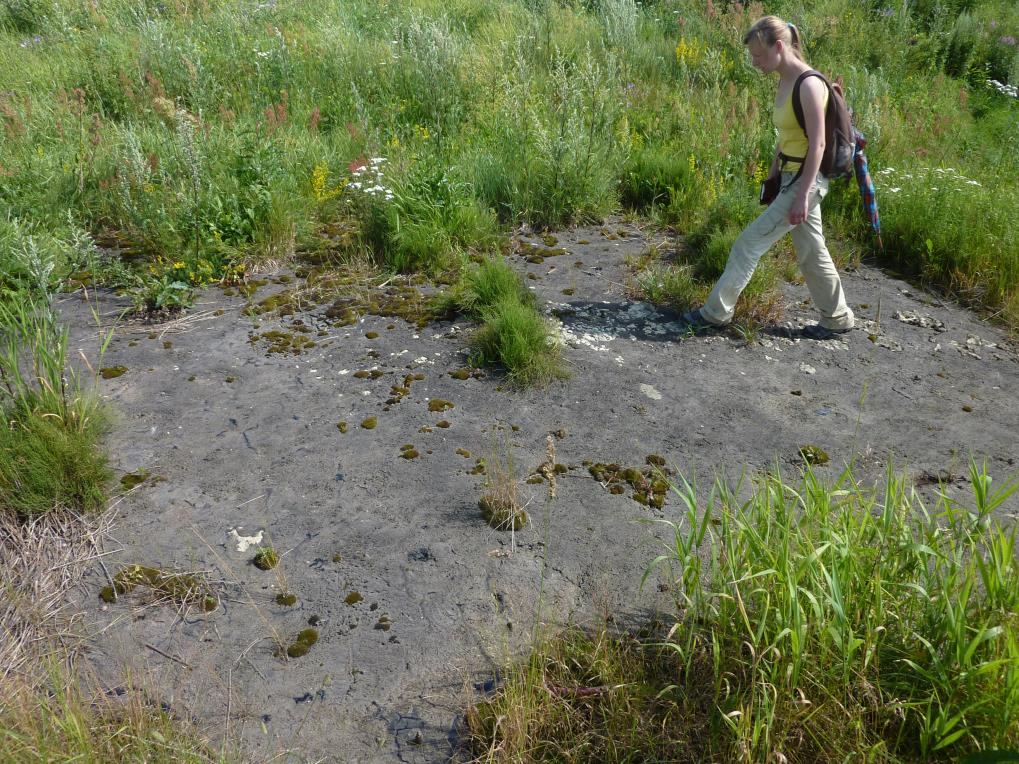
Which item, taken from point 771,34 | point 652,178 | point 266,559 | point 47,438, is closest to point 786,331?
point 771,34

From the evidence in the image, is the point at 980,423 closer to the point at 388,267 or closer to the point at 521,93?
the point at 388,267

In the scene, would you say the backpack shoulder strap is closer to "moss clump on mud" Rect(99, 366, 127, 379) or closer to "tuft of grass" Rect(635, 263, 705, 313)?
"tuft of grass" Rect(635, 263, 705, 313)

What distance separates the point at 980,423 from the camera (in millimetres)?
4336

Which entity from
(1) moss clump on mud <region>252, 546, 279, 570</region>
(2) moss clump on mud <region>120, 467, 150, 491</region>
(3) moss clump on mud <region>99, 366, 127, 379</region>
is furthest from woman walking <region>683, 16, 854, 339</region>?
(3) moss clump on mud <region>99, 366, 127, 379</region>

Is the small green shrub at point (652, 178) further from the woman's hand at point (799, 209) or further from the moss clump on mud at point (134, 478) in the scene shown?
the moss clump on mud at point (134, 478)

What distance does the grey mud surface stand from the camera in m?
2.80

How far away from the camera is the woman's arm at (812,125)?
4426 millimetres

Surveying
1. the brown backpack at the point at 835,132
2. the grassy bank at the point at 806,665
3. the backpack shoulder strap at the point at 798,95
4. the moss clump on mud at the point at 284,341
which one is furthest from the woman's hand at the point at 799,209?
the moss clump on mud at the point at 284,341

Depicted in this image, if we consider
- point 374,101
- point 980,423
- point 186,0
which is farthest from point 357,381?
point 186,0

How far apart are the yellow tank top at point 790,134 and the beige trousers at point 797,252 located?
0.12 m

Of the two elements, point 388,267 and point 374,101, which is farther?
point 374,101

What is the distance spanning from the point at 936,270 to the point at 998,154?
280cm

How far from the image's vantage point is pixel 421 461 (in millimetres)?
3877

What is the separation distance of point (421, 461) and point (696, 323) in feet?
7.51
